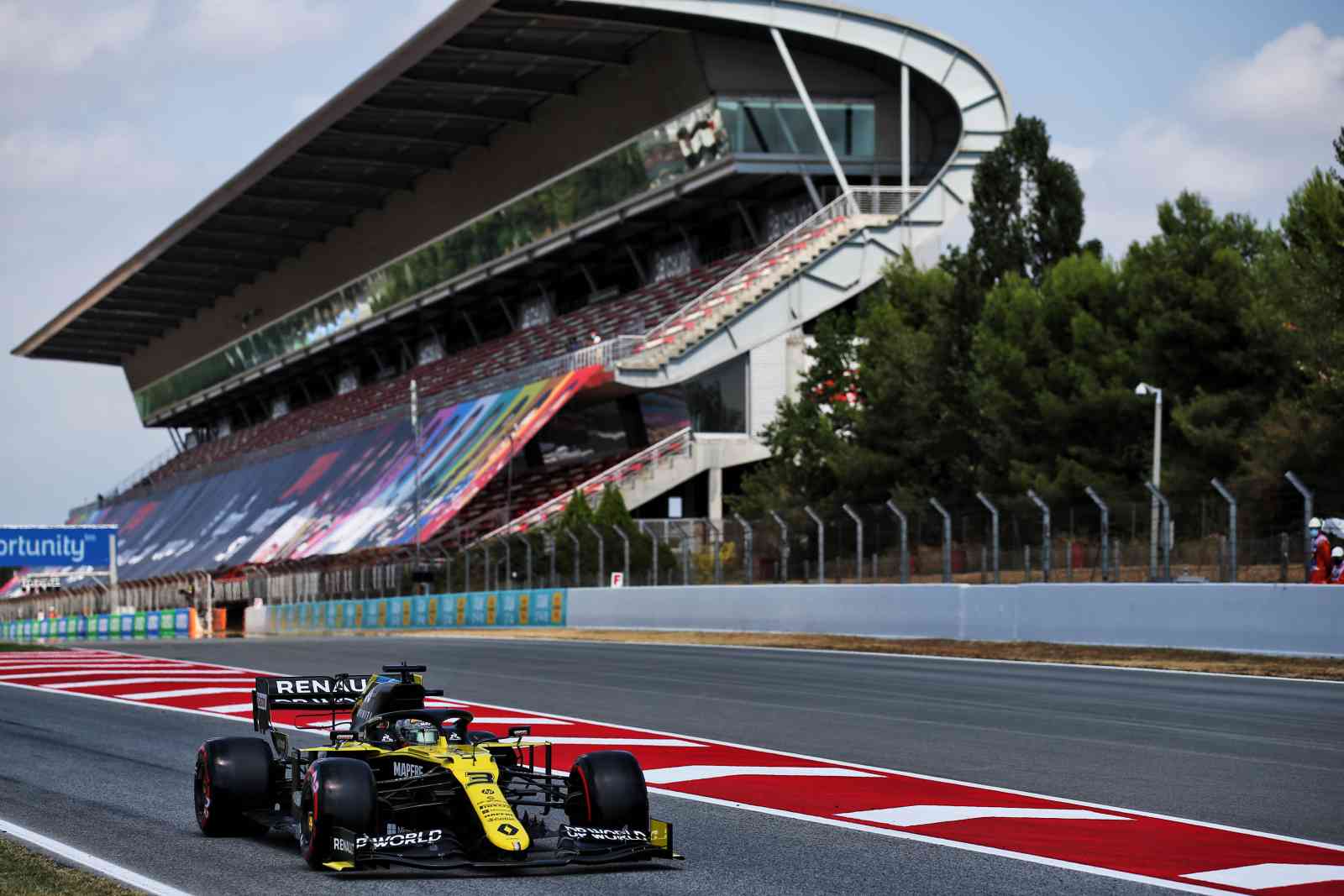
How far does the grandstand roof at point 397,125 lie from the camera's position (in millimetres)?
59312

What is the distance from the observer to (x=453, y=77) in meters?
65.3

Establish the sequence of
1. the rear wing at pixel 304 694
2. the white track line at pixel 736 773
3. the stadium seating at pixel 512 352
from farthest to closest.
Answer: the stadium seating at pixel 512 352 < the white track line at pixel 736 773 < the rear wing at pixel 304 694

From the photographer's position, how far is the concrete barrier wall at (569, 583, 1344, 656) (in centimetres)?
2336

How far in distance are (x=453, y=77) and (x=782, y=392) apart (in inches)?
657

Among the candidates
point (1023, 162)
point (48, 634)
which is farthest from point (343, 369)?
point (1023, 162)

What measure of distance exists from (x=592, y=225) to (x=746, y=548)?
34543 millimetres

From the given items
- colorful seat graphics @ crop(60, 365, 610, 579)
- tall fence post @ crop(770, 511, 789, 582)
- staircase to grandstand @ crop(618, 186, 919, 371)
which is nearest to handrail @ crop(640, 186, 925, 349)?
staircase to grandstand @ crop(618, 186, 919, 371)

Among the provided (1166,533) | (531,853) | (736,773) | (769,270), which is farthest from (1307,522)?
(769,270)

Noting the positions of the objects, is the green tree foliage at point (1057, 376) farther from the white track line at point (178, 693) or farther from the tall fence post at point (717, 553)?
the white track line at point (178, 693)

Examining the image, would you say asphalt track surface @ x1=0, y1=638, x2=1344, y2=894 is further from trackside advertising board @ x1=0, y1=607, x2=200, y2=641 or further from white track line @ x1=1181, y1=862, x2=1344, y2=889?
trackside advertising board @ x1=0, y1=607, x2=200, y2=641

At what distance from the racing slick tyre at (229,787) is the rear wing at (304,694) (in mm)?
773

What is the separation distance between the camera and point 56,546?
61.2 meters

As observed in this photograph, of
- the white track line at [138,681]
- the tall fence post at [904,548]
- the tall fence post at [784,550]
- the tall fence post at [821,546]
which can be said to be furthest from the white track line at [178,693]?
the tall fence post at [784,550]

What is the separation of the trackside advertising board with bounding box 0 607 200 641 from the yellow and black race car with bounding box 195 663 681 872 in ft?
135
